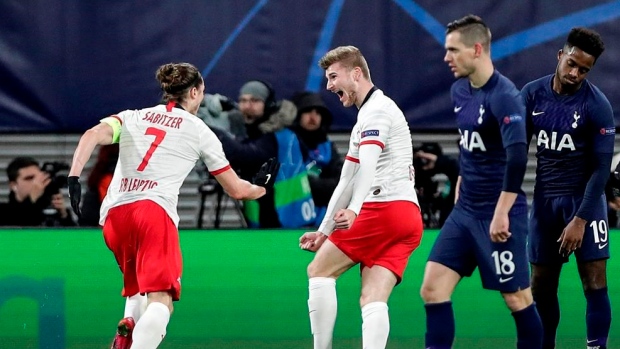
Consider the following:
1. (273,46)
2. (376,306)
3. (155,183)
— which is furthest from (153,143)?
(273,46)

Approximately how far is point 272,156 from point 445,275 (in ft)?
8.05

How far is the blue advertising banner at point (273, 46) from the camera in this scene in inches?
381

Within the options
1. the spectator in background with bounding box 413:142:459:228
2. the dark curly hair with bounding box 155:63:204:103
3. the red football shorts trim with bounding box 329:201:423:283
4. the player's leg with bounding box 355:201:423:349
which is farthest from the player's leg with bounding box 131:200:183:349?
the spectator in background with bounding box 413:142:459:228

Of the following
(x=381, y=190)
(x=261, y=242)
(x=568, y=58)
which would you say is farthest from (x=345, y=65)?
(x=261, y=242)

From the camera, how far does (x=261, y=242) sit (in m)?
8.85

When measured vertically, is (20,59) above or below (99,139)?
above

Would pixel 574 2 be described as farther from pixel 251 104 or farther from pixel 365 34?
pixel 251 104

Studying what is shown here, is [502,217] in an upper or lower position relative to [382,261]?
upper

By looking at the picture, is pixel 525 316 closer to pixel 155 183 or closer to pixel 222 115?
pixel 155 183

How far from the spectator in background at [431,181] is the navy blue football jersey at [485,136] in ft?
7.80

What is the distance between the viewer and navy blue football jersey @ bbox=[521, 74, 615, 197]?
24.8 feet

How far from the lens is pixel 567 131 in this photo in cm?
764

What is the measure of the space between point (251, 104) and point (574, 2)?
2.49m

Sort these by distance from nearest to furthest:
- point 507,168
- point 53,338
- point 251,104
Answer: point 507,168 < point 53,338 < point 251,104
